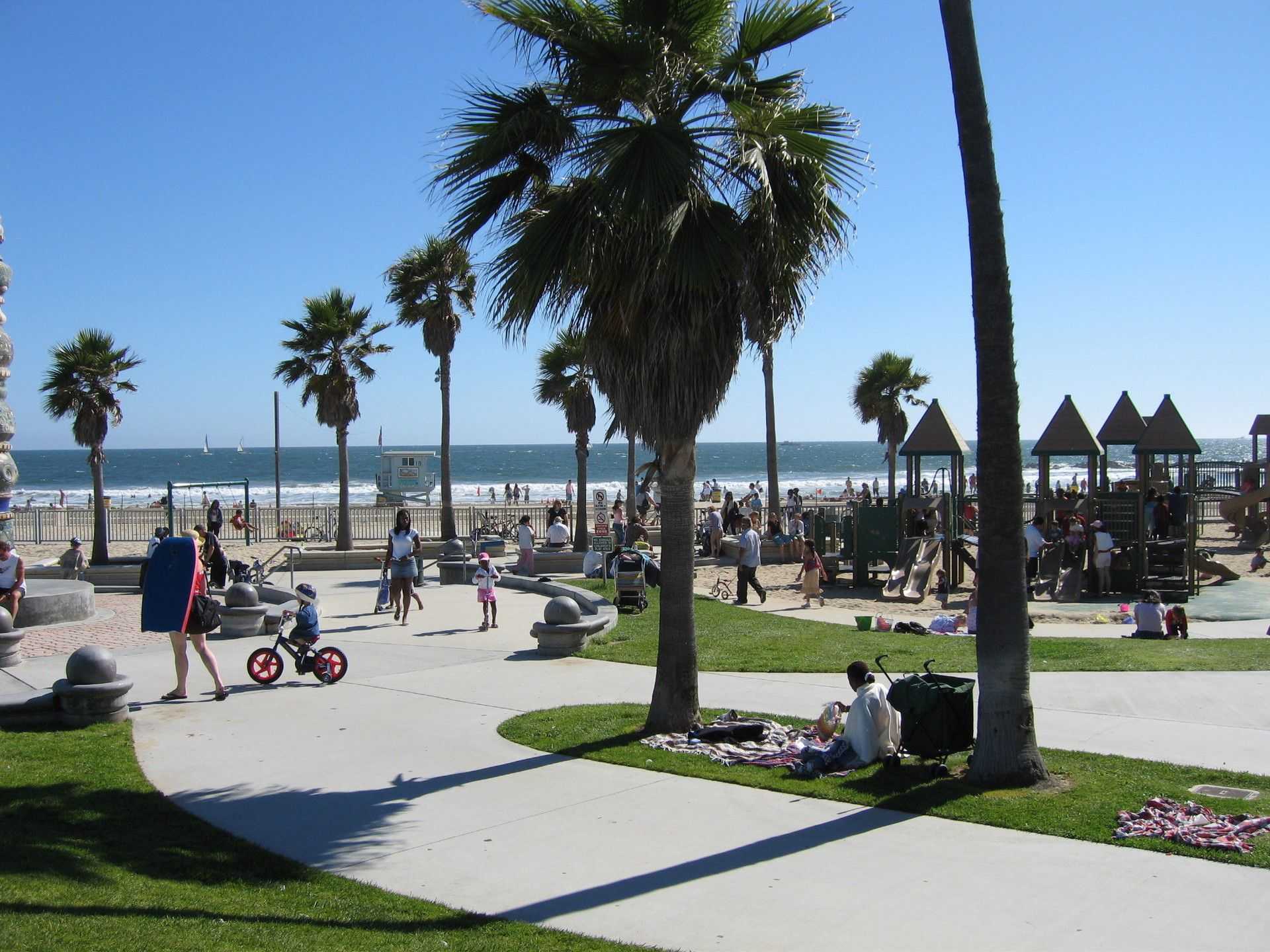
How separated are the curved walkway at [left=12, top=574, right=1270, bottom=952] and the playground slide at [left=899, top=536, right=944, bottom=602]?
28.3ft

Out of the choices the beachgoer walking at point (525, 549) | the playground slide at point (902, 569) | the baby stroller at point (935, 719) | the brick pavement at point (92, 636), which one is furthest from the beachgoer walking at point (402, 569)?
the baby stroller at point (935, 719)

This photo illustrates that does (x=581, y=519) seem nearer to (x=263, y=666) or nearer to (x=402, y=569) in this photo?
(x=402, y=569)

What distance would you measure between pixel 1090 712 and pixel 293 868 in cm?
727

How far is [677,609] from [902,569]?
513 inches

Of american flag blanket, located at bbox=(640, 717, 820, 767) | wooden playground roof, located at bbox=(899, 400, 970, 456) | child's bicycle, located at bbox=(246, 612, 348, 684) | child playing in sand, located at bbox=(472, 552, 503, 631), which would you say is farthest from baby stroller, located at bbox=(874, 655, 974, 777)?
wooden playground roof, located at bbox=(899, 400, 970, 456)

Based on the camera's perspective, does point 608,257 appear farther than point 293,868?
Yes

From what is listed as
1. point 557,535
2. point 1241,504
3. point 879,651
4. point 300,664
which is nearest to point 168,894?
point 300,664

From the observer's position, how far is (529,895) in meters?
5.86

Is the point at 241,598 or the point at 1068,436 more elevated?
the point at 1068,436

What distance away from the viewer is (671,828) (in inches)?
273

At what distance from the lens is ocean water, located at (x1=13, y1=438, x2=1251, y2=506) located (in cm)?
8519

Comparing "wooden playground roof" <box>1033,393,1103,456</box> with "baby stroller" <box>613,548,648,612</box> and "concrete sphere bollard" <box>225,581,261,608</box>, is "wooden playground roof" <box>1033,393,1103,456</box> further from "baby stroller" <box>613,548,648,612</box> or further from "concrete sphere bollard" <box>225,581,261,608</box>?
"concrete sphere bollard" <box>225,581,261,608</box>

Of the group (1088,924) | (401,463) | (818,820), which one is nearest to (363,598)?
(818,820)

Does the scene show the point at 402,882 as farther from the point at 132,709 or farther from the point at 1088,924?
the point at 132,709
